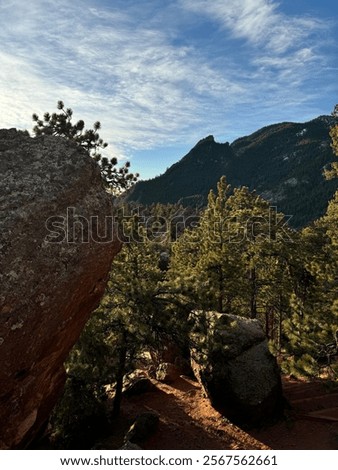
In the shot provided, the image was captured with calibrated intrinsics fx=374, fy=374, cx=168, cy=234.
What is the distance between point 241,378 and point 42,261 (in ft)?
43.5

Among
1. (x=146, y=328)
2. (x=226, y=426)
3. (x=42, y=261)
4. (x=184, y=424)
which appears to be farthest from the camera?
(x=184, y=424)

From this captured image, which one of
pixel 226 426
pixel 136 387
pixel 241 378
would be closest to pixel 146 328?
pixel 241 378

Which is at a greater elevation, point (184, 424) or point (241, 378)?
point (241, 378)

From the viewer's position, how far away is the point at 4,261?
20.0 feet

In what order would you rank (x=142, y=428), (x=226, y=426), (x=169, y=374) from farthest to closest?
(x=169, y=374) → (x=226, y=426) → (x=142, y=428)

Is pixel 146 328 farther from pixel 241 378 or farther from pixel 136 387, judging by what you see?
pixel 136 387

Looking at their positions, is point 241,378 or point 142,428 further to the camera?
point 241,378

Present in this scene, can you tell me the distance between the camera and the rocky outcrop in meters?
6.23

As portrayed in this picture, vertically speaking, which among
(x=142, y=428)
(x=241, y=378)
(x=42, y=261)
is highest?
(x=42, y=261)

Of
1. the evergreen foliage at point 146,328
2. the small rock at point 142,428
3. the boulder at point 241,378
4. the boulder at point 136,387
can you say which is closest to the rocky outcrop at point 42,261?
the evergreen foliage at point 146,328

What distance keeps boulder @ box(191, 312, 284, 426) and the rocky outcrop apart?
9.21 m

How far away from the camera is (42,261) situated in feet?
21.4
